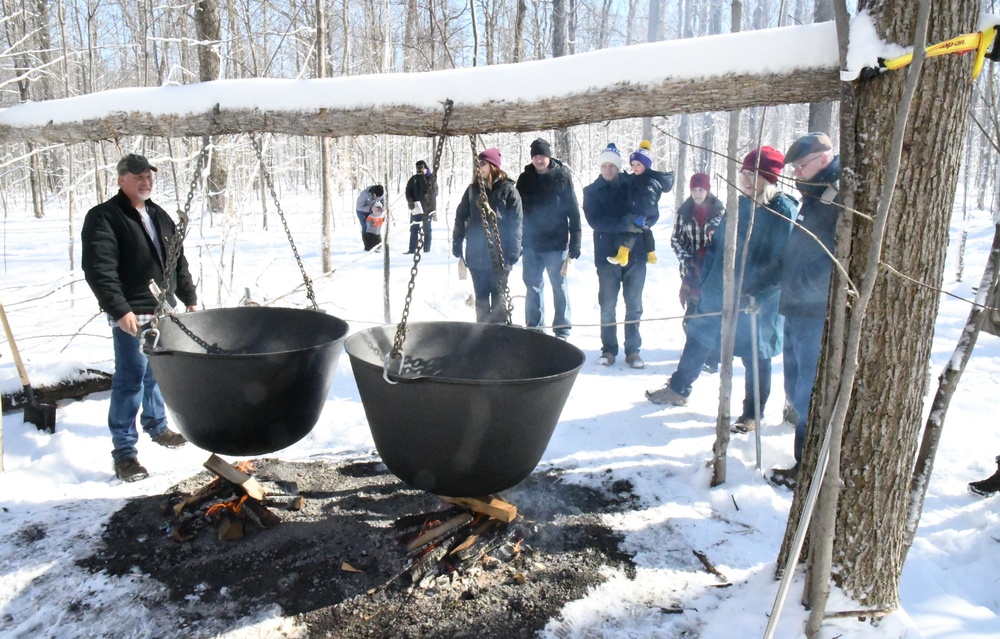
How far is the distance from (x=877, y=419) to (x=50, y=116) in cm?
409

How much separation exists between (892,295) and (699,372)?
267 centimetres

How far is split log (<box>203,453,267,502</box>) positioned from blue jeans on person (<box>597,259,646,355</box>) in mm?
3495

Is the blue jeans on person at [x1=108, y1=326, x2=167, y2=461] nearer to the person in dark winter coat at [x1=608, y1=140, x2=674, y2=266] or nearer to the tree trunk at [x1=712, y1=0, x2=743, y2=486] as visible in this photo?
the tree trunk at [x1=712, y1=0, x2=743, y2=486]

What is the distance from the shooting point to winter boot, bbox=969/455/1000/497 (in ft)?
10.7

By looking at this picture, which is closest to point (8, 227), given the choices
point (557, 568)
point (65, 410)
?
point (65, 410)

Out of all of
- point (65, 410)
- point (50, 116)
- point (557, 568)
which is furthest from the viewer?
point (65, 410)

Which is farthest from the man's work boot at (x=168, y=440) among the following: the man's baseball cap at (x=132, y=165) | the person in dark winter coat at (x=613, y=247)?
the person in dark winter coat at (x=613, y=247)

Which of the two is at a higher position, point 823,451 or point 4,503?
point 823,451

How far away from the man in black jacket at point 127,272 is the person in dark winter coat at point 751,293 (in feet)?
11.1

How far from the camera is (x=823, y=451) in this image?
187 centimetres

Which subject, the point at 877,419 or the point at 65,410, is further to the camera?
the point at 65,410

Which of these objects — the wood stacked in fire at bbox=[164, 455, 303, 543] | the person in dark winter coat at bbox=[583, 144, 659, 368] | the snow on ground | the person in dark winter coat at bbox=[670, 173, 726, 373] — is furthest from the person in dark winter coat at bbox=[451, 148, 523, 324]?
the wood stacked in fire at bbox=[164, 455, 303, 543]

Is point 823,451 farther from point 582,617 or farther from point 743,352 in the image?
point 743,352

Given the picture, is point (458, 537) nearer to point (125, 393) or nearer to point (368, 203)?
point (125, 393)
